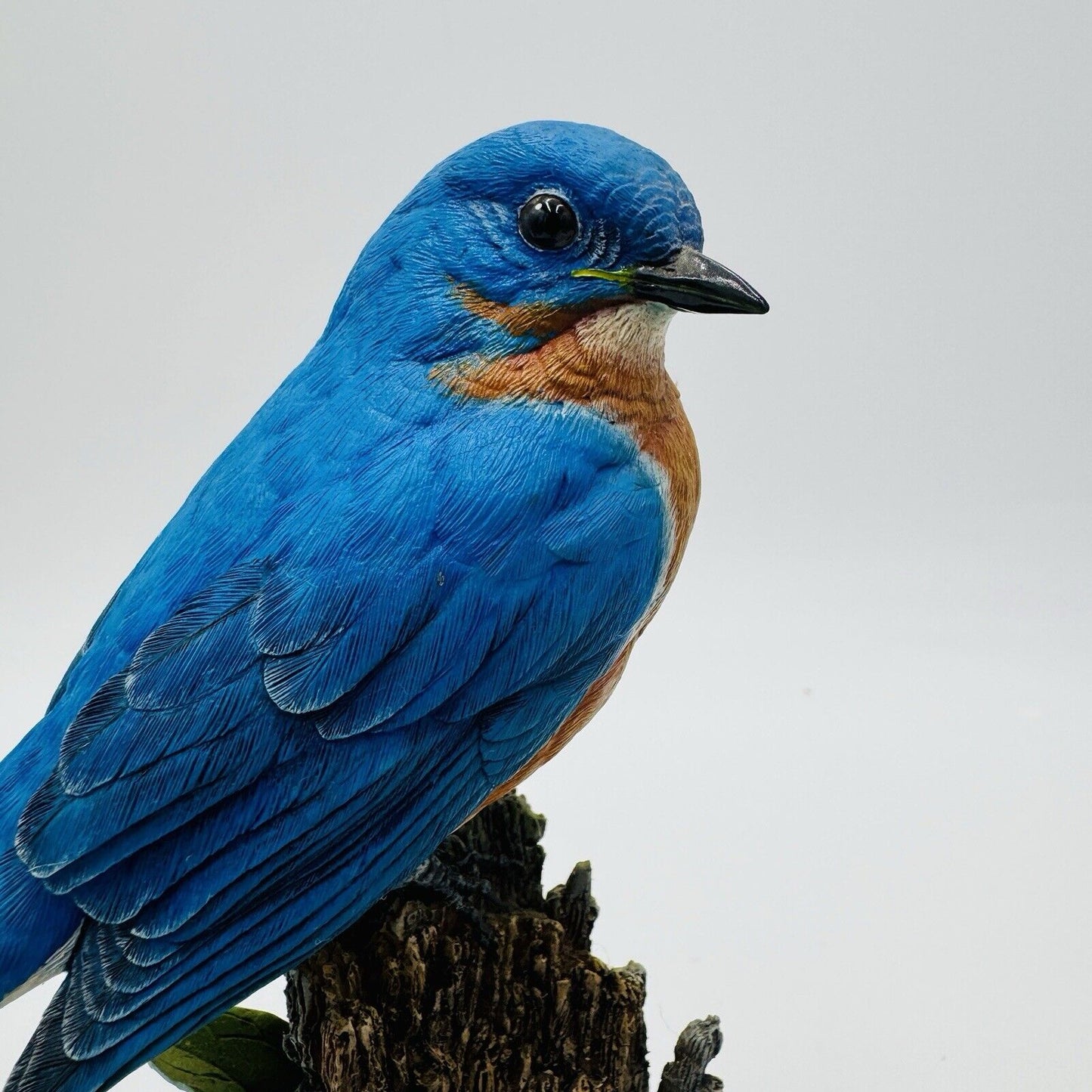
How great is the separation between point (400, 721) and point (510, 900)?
0.75m

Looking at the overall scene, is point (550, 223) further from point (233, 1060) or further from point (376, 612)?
point (233, 1060)

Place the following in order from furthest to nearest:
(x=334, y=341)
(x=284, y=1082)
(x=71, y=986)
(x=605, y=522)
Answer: (x=284, y=1082) < (x=334, y=341) < (x=605, y=522) < (x=71, y=986)

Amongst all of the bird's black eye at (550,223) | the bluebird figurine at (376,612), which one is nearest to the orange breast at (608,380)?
the bluebird figurine at (376,612)

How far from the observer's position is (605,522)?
228 cm

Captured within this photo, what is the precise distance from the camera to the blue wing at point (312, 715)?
212 cm

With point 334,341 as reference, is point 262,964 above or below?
below

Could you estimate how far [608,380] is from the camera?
7.64 ft

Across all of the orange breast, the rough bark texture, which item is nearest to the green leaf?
the rough bark texture

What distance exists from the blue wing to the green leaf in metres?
0.57

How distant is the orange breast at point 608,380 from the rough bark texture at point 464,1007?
0.32m

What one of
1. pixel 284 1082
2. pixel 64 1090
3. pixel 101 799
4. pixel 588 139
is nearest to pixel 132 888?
pixel 101 799

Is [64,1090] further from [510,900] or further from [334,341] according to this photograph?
[334,341]

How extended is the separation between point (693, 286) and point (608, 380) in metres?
0.22

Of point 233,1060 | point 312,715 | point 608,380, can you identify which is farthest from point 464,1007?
point 608,380
